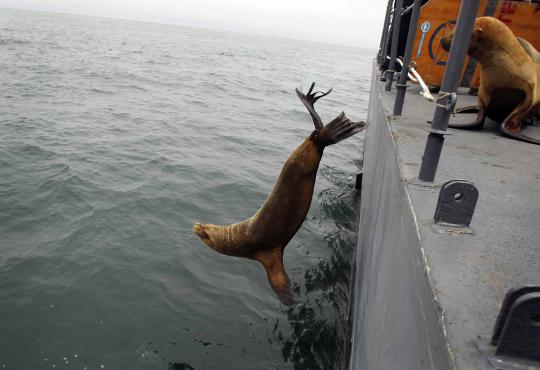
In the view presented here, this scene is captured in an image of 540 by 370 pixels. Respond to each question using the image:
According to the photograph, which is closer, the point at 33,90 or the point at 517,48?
the point at 517,48

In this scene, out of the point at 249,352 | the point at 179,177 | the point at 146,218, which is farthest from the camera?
the point at 179,177


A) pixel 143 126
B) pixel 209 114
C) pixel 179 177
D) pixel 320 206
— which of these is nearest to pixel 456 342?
pixel 320 206

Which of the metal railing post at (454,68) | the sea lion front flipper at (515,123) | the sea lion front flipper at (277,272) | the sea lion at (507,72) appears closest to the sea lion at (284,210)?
the sea lion front flipper at (277,272)

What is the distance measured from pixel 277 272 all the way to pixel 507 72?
9.54ft

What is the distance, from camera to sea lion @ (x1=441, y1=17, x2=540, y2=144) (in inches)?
144

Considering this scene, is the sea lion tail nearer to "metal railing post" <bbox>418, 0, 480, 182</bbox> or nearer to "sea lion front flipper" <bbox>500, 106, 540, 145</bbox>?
"metal railing post" <bbox>418, 0, 480, 182</bbox>

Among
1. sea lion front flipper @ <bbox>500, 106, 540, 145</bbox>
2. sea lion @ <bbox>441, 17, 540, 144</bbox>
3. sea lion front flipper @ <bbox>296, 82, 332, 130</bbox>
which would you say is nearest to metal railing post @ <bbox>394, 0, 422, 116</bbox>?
sea lion @ <bbox>441, 17, 540, 144</bbox>

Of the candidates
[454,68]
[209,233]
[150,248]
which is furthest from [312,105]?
[150,248]

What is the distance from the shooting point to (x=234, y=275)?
5.58 metres

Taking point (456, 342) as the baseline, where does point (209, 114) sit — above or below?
below

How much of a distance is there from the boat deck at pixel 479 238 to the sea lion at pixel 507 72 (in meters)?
0.62

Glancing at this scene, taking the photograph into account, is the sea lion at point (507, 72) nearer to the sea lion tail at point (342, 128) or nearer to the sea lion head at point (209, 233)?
the sea lion tail at point (342, 128)

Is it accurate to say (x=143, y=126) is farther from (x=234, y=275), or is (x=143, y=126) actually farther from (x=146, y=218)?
(x=234, y=275)

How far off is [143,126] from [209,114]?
3.24 m
